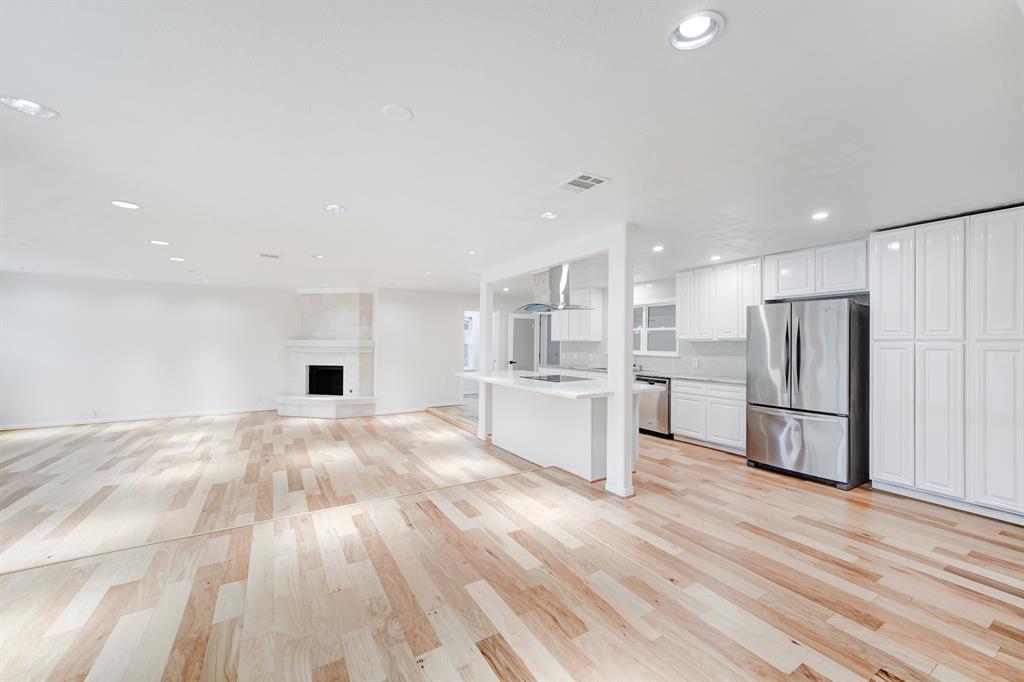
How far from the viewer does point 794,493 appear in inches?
149

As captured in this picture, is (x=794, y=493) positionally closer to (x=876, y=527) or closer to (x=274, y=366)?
(x=876, y=527)

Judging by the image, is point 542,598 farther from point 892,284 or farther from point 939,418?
point 892,284

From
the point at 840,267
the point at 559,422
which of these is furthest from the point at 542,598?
the point at 840,267

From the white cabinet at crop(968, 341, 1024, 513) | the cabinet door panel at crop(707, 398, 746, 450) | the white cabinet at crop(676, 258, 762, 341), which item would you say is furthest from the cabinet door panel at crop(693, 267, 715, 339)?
the white cabinet at crop(968, 341, 1024, 513)

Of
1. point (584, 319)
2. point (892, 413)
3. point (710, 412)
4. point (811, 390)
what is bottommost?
point (710, 412)

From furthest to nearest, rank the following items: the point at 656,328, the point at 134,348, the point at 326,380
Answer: the point at 326,380
the point at 134,348
the point at 656,328

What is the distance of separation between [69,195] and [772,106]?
4.66m

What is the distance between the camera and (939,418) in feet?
11.4

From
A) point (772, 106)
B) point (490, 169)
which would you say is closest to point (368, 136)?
point (490, 169)

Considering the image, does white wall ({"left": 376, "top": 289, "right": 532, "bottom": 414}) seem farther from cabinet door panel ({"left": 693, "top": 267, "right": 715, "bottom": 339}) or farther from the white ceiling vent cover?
the white ceiling vent cover

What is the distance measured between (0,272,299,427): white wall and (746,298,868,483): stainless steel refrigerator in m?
8.34

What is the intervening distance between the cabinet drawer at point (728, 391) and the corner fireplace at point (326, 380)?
22.1ft

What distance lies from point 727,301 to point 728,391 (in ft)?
3.86

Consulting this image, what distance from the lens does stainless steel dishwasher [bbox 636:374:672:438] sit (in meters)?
5.89
